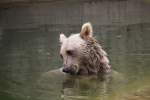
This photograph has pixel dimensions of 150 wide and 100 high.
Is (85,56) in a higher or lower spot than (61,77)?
higher

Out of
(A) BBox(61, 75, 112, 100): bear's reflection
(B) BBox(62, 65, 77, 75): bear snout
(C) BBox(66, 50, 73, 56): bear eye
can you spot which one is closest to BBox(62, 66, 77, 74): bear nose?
(B) BBox(62, 65, 77, 75): bear snout

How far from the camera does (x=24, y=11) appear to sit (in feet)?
111

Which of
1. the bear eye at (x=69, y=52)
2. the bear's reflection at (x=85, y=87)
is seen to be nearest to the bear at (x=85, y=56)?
the bear eye at (x=69, y=52)

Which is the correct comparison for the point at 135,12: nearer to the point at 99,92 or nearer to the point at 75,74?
the point at 75,74

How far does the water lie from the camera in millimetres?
10859

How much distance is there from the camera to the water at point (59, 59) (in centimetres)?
1086

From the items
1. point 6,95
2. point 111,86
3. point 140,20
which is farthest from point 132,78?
point 140,20

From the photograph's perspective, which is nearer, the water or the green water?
the green water

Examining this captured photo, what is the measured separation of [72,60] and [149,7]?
19.4 metres

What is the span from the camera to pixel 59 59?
1527 centimetres

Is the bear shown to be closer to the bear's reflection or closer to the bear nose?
the bear nose

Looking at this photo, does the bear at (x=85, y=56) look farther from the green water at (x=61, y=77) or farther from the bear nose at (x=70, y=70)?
the green water at (x=61, y=77)

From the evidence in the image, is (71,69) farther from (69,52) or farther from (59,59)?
(59,59)

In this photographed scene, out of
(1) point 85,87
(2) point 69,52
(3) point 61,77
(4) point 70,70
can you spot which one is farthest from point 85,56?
(1) point 85,87
